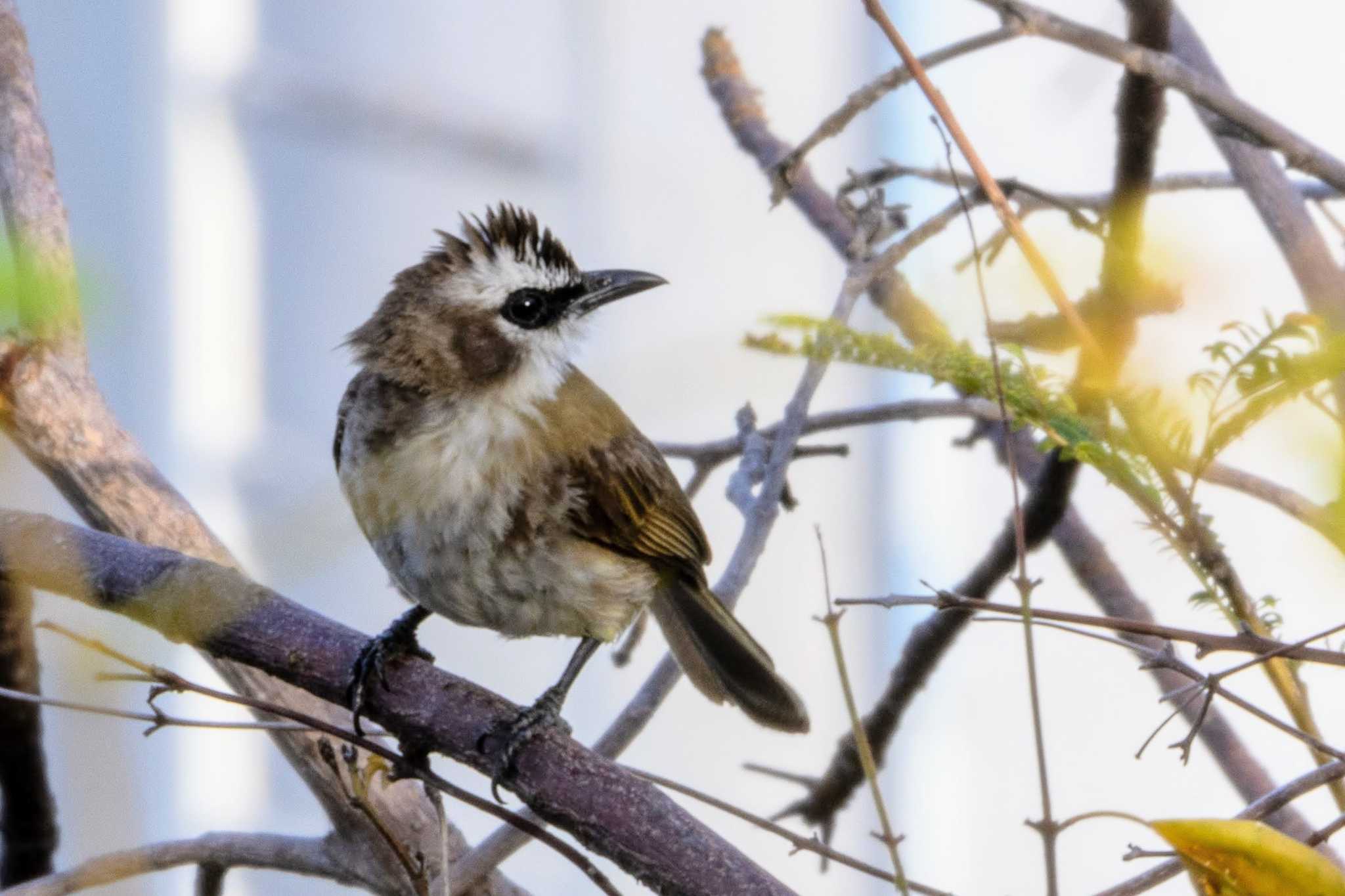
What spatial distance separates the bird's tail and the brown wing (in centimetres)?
5

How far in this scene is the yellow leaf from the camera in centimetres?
57

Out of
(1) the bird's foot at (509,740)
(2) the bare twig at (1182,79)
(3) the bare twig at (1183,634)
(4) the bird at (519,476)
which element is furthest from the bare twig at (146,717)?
(2) the bare twig at (1182,79)

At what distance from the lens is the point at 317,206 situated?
1811 mm

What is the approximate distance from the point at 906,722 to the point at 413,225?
102 cm

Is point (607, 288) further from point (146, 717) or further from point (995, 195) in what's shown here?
point (146, 717)

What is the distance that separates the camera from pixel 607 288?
153 centimetres

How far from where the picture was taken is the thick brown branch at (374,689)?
774 mm

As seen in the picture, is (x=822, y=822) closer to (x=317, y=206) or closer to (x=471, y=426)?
(x=471, y=426)

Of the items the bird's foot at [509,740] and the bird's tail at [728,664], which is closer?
the bird's foot at [509,740]

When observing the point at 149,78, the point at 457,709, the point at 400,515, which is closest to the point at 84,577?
the point at 457,709

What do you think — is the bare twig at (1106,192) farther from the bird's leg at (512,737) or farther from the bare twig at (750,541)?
the bird's leg at (512,737)

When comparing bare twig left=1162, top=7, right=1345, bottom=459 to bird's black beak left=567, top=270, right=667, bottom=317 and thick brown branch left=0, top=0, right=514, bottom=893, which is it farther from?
thick brown branch left=0, top=0, right=514, bottom=893

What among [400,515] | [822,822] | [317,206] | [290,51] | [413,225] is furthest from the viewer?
[413,225]

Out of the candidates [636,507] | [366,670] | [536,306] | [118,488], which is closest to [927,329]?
[636,507]
